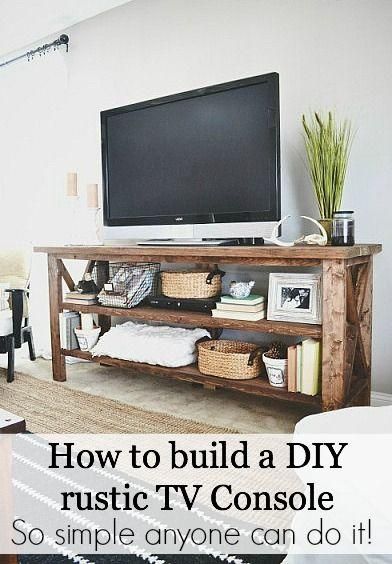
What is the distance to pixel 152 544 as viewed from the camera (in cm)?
143

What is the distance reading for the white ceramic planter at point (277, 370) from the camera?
2244mm

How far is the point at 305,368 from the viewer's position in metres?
2.15

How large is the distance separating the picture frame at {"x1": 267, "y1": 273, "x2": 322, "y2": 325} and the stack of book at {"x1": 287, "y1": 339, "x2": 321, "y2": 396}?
0.36 feet

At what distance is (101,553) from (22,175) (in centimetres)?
317

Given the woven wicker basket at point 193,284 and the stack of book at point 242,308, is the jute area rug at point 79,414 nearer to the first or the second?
the stack of book at point 242,308

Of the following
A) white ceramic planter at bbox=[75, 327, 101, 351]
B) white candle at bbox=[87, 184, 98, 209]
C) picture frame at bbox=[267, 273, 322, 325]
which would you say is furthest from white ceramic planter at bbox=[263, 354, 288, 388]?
white candle at bbox=[87, 184, 98, 209]

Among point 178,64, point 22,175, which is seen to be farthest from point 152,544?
point 22,175

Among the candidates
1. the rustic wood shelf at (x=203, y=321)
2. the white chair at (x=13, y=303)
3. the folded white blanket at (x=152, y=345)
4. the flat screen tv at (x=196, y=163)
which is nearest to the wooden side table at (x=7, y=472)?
the rustic wood shelf at (x=203, y=321)

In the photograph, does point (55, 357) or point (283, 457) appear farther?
point (55, 357)

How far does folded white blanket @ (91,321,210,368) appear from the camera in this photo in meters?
2.57

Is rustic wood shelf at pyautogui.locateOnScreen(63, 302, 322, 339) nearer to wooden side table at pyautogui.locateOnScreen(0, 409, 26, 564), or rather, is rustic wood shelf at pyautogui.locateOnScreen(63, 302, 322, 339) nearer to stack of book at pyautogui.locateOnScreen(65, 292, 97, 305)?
stack of book at pyautogui.locateOnScreen(65, 292, 97, 305)

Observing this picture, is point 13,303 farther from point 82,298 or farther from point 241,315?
point 241,315

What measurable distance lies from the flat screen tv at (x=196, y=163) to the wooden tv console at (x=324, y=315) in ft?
0.82

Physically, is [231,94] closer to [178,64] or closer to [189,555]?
[178,64]
